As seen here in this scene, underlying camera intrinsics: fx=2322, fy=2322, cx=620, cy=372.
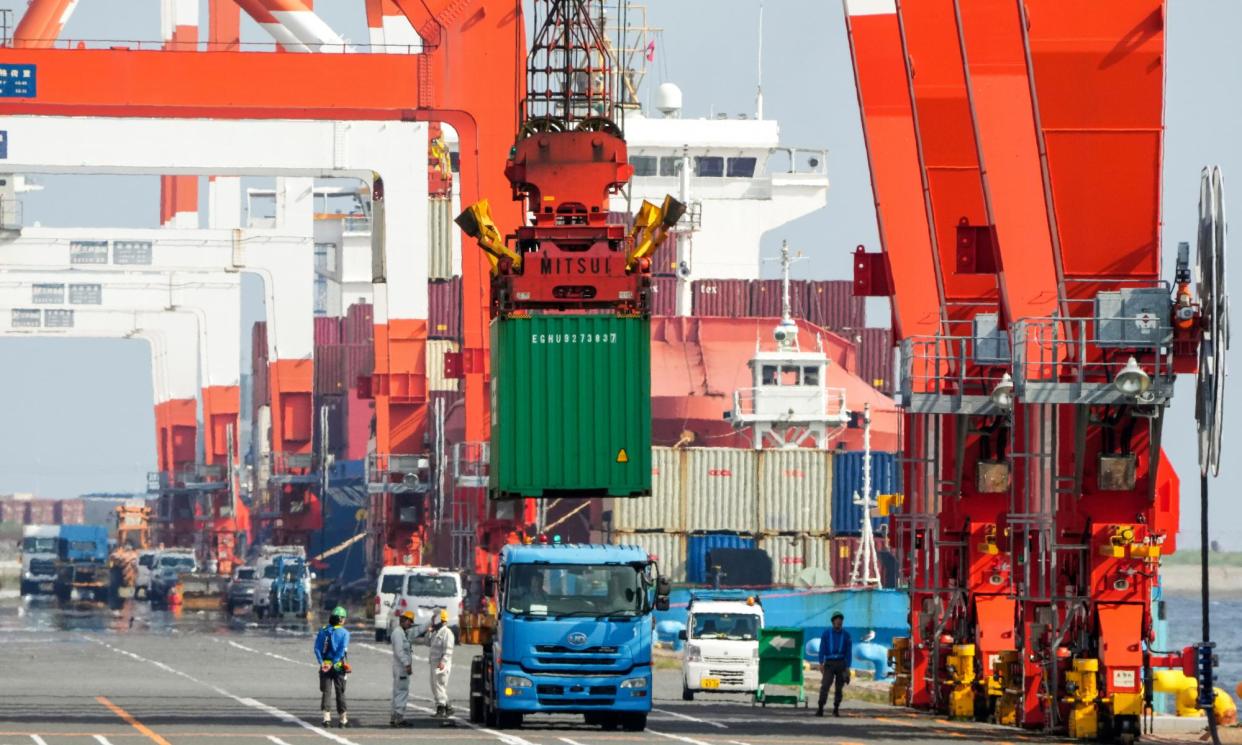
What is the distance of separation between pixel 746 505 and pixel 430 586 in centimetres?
1694

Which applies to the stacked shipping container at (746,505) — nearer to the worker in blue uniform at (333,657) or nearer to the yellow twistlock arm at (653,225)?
the yellow twistlock arm at (653,225)

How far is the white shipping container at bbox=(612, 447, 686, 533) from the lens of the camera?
65438 mm

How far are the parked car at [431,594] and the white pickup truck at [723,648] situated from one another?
615 inches

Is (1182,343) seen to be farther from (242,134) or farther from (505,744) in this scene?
(242,134)

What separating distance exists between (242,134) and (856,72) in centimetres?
2341

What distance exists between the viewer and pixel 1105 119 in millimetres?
25266

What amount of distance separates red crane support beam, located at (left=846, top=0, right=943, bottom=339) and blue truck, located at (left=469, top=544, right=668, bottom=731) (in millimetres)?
7920

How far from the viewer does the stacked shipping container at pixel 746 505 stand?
6569cm

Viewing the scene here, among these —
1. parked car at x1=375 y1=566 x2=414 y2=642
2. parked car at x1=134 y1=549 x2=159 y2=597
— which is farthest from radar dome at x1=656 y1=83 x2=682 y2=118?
parked car at x1=375 y1=566 x2=414 y2=642

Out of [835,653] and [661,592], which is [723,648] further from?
[661,592]

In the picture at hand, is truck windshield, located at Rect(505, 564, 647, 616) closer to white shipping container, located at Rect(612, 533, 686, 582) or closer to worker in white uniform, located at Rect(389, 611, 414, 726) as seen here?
worker in white uniform, located at Rect(389, 611, 414, 726)

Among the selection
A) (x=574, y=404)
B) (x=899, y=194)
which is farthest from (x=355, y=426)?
(x=899, y=194)

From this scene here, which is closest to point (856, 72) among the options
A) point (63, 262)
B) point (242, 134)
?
point (242, 134)

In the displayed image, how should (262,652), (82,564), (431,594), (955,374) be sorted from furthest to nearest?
(82,564), (431,594), (262,652), (955,374)
